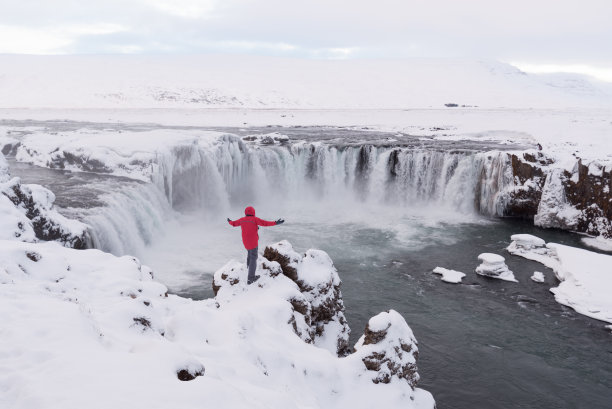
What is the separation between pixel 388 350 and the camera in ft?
28.3

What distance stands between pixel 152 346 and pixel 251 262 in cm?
462

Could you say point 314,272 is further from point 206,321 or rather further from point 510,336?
point 510,336

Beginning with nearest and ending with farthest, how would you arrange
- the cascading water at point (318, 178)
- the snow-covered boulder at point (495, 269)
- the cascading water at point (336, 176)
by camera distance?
the snow-covered boulder at point (495, 269) → the cascading water at point (318, 178) → the cascading water at point (336, 176)

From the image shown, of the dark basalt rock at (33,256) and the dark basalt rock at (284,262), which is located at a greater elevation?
the dark basalt rock at (33,256)

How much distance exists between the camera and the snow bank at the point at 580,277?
14.5 meters

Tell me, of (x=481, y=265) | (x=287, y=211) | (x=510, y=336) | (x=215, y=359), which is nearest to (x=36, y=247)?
(x=215, y=359)

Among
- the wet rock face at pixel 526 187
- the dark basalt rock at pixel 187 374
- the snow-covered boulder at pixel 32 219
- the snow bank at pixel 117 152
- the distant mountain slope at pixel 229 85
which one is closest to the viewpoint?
the dark basalt rock at pixel 187 374

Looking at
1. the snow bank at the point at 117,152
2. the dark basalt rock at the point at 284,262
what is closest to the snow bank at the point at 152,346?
the dark basalt rock at the point at 284,262

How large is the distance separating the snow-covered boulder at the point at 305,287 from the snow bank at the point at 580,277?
8.46 meters

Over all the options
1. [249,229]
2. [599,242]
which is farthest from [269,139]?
[249,229]

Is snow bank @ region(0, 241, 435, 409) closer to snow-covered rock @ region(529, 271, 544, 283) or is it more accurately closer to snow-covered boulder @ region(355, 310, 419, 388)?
snow-covered boulder @ region(355, 310, 419, 388)

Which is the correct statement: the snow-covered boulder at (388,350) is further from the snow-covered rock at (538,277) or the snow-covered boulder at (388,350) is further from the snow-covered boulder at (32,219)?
the snow-covered rock at (538,277)

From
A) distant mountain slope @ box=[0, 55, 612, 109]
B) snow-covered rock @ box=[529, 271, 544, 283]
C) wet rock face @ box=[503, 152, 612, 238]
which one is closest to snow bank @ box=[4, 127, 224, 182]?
snow-covered rock @ box=[529, 271, 544, 283]

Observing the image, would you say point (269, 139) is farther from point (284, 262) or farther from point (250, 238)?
point (250, 238)
